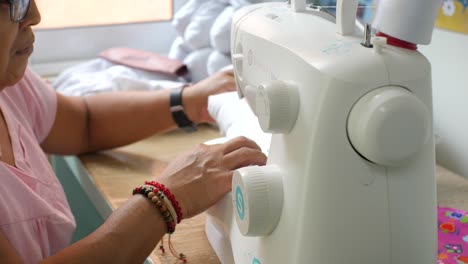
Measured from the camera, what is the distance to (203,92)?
1372mm

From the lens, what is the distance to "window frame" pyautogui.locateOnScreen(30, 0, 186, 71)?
2.02 metres

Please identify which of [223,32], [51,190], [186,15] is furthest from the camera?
[186,15]

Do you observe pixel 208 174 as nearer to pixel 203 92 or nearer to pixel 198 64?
pixel 203 92

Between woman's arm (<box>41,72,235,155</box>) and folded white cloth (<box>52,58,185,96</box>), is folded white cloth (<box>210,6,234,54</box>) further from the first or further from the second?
woman's arm (<box>41,72,235,155</box>)

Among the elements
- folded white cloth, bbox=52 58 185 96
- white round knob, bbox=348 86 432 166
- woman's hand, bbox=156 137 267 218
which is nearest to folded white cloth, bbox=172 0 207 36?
folded white cloth, bbox=52 58 185 96

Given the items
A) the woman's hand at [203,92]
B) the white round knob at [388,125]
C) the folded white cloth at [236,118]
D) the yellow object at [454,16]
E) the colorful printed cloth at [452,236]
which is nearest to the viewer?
the white round knob at [388,125]

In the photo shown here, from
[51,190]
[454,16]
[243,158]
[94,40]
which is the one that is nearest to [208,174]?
[243,158]

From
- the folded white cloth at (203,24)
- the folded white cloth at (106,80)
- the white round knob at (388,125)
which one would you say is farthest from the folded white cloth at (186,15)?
the white round knob at (388,125)

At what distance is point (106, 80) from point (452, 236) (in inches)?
36.8

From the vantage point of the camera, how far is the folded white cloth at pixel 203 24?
65.9 inches

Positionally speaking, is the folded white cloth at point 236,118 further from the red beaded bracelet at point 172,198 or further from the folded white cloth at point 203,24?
the folded white cloth at point 203,24

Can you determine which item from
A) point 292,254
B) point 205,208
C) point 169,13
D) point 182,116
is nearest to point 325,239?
point 292,254

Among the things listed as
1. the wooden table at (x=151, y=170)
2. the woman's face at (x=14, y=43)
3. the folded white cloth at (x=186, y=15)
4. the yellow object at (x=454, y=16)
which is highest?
the woman's face at (x=14, y=43)

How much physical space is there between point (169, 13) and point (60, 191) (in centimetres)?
111
